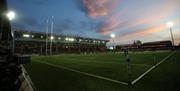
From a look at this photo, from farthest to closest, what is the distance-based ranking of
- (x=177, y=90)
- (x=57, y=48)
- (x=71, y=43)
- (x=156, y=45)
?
1. (x=156, y=45)
2. (x=71, y=43)
3. (x=57, y=48)
4. (x=177, y=90)

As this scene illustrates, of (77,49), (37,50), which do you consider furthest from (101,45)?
(37,50)

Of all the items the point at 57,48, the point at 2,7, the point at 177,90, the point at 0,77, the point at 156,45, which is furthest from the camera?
the point at 156,45

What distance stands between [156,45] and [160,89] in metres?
110

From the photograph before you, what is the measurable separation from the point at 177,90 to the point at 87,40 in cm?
10026

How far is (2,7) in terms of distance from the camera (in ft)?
18.7

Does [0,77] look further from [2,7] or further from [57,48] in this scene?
[57,48]

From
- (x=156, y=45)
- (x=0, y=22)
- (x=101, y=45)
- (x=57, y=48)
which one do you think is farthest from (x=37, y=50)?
(x=156, y=45)

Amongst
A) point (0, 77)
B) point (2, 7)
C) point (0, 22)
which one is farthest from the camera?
point (0, 22)

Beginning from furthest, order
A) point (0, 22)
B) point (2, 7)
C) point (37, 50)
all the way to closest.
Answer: point (37, 50), point (0, 22), point (2, 7)

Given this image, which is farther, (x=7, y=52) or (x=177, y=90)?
(x=7, y=52)

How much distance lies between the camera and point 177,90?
5293 mm

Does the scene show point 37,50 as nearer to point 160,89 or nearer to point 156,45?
point 160,89

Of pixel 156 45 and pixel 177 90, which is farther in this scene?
pixel 156 45

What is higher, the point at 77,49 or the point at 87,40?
the point at 87,40
